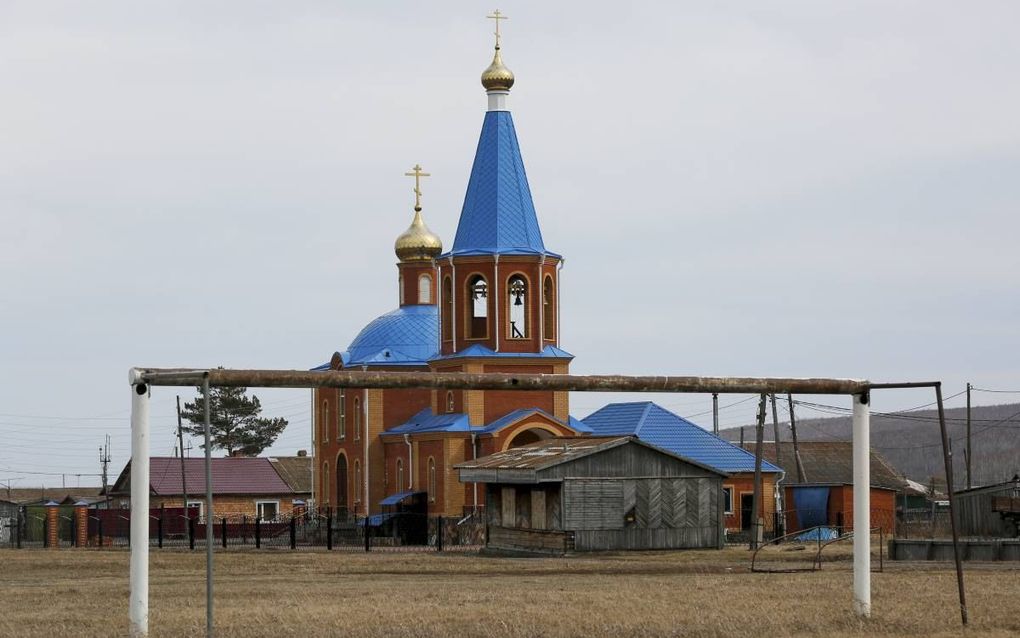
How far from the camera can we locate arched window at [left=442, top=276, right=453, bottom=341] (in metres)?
56.2

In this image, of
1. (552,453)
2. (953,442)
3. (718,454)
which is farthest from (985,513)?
(953,442)

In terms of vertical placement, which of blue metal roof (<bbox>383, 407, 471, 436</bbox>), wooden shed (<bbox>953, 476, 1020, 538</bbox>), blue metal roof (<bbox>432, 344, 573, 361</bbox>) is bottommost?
wooden shed (<bbox>953, 476, 1020, 538</bbox>)

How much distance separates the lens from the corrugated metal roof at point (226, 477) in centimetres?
6850

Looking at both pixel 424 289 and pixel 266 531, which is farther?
pixel 424 289

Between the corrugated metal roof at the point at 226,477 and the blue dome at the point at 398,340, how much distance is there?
31.3 ft

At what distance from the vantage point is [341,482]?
64125mm

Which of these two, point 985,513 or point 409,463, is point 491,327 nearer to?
point 409,463

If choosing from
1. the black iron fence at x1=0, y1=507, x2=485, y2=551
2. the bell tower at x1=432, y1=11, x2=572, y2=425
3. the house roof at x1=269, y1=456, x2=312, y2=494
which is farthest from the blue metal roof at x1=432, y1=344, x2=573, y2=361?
the house roof at x1=269, y1=456, x2=312, y2=494

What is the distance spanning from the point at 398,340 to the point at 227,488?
38.5 feet

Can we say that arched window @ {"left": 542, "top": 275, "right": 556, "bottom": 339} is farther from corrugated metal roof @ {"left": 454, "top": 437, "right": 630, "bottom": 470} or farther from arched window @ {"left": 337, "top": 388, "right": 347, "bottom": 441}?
arched window @ {"left": 337, "top": 388, "right": 347, "bottom": 441}

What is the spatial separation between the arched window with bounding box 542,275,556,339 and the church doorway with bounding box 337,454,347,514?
12002 mm

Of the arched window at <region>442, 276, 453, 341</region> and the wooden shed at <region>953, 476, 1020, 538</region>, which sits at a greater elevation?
the arched window at <region>442, 276, 453, 341</region>

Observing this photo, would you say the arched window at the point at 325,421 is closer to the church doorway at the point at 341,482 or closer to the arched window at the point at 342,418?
the arched window at the point at 342,418

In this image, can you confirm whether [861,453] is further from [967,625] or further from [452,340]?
[452,340]
